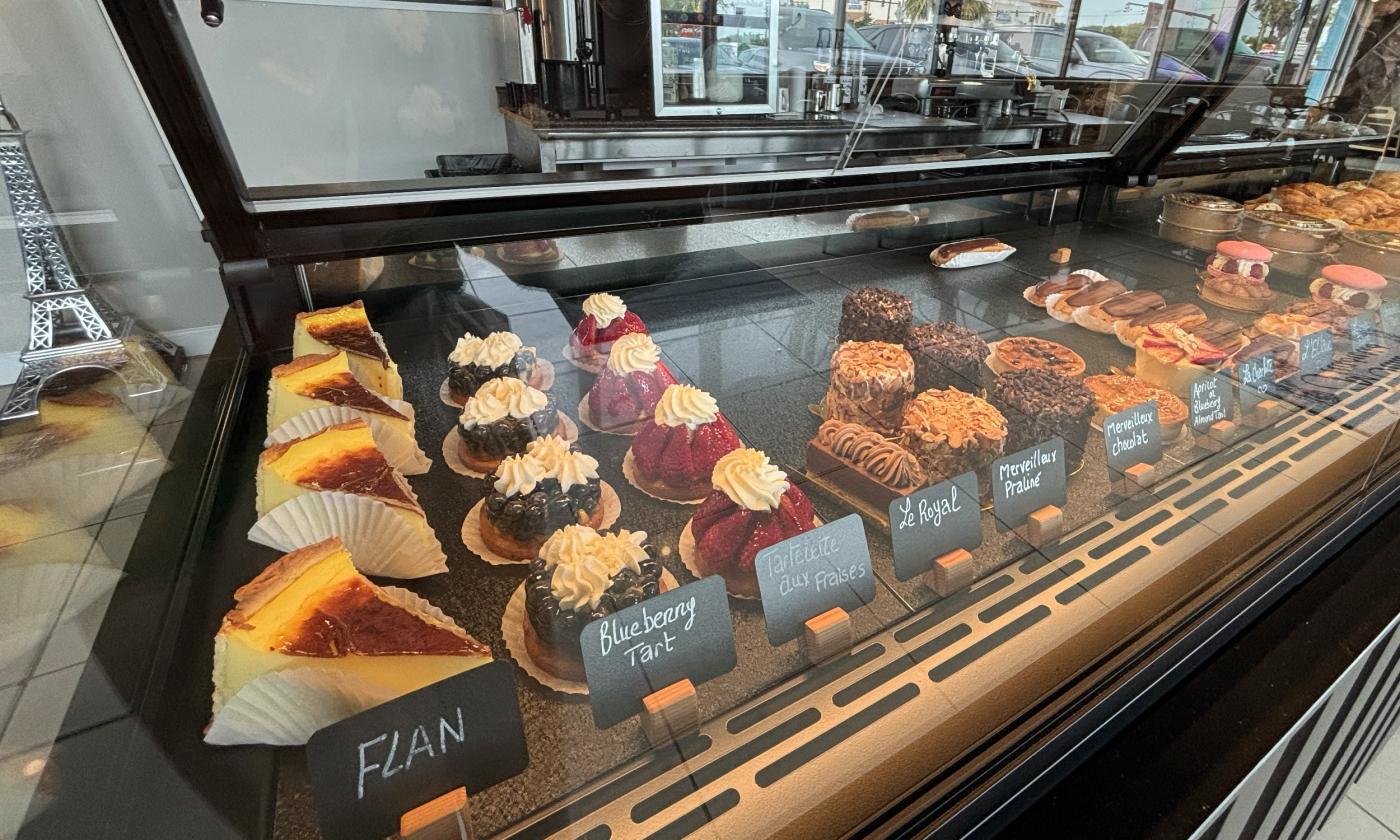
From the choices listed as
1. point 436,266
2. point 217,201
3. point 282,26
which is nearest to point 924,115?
point 436,266

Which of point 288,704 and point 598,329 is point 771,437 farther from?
point 288,704

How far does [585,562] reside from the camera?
3.45 ft

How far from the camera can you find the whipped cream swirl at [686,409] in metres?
1.45

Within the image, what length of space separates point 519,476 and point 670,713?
0.61m

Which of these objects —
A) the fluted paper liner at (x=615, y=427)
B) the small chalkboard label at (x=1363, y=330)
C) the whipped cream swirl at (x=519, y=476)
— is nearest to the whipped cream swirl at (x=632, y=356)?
the fluted paper liner at (x=615, y=427)

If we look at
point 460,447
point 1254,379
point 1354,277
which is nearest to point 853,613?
point 460,447

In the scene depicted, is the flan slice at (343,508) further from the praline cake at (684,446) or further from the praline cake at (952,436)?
the praline cake at (952,436)

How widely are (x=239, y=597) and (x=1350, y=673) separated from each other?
1.83 m

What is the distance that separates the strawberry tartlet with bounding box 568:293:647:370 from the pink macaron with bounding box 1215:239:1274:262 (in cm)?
226

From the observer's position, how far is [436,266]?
6.16ft

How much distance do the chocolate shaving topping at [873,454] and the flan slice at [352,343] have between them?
1.03 m

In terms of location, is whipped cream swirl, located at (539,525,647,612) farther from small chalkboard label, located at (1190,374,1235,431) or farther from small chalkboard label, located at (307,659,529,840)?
small chalkboard label, located at (1190,374,1235,431)

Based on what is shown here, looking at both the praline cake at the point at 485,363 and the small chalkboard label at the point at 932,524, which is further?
the praline cake at the point at 485,363

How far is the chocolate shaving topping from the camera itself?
1396 mm
